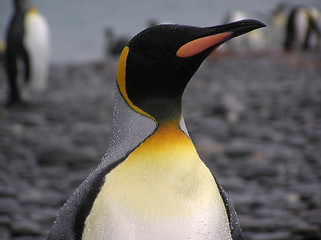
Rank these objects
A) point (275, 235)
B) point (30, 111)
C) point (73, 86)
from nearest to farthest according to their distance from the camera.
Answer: point (275, 235)
point (30, 111)
point (73, 86)

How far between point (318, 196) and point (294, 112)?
3.33 m

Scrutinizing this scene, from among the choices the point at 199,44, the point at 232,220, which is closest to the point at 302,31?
the point at 232,220

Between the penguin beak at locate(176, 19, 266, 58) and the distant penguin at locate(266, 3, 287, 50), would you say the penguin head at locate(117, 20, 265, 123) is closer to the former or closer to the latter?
the penguin beak at locate(176, 19, 266, 58)

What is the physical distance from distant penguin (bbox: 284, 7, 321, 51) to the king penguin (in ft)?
57.7

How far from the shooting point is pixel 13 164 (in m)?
4.66

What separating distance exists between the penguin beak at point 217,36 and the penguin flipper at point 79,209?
0.37 m

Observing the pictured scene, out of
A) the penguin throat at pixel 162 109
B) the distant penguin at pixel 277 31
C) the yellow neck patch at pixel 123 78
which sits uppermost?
the distant penguin at pixel 277 31

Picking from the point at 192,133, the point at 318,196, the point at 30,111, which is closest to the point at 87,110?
the point at 30,111

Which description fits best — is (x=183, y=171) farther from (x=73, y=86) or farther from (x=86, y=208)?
(x=73, y=86)

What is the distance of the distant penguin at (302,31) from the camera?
18.4 metres

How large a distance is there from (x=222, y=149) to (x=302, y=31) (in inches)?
569

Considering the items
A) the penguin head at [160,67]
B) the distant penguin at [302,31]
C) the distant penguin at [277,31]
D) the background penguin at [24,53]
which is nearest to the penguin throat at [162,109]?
the penguin head at [160,67]

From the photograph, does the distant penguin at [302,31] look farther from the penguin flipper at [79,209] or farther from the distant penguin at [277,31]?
the penguin flipper at [79,209]

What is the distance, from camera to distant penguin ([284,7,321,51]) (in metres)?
18.4
